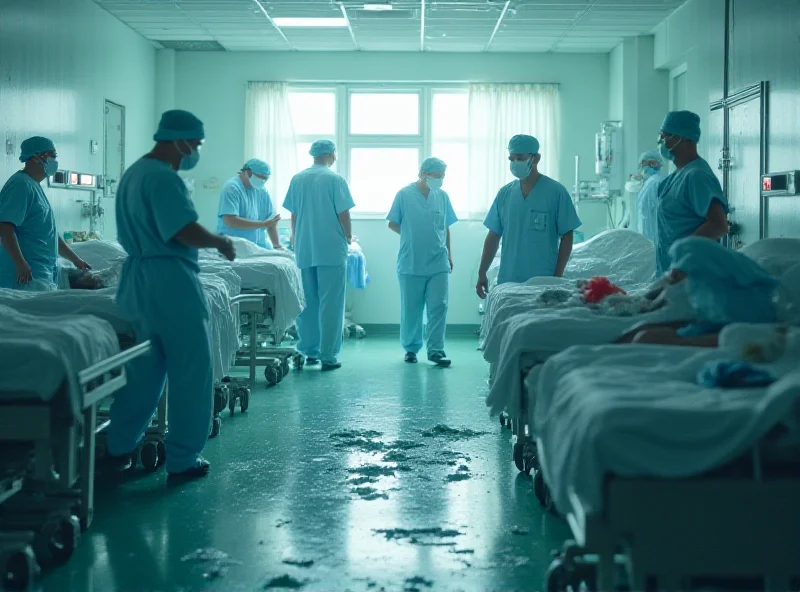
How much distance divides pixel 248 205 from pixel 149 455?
3.49 m

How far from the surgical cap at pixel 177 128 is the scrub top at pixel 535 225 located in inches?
77.7

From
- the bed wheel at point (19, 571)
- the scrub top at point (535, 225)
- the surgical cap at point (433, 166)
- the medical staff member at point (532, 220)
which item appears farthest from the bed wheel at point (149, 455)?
the surgical cap at point (433, 166)

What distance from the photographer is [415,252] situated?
A: 25.0ft

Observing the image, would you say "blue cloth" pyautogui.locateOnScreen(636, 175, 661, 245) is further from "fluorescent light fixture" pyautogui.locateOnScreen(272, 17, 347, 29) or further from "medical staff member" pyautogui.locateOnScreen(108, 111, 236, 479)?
"medical staff member" pyautogui.locateOnScreen(108, 111, 236, 479)

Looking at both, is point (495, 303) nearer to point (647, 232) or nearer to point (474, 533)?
point (474, 533)

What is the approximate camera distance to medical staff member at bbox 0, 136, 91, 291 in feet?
15.7

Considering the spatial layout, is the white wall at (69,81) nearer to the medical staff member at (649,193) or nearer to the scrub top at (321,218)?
the scrub top at (321,218)

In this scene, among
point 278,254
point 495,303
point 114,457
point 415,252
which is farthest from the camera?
point 415,252

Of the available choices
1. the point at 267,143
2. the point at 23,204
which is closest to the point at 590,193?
the point at 267,143

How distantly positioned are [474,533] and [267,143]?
23.9ft

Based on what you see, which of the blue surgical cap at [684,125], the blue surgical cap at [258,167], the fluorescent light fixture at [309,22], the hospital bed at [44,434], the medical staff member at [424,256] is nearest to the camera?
the hospital bed at [44,434]

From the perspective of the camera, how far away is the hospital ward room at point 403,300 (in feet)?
7.22

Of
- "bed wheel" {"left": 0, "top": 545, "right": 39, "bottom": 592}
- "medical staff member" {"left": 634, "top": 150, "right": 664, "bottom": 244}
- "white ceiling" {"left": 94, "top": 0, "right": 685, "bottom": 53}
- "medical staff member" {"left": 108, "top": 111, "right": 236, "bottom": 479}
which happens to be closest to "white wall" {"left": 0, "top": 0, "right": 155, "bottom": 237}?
"white ceiling" {"left": 94, "top": 0, "right": 685, "bottom": 53}

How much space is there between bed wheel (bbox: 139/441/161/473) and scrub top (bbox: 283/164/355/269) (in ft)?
10.3
